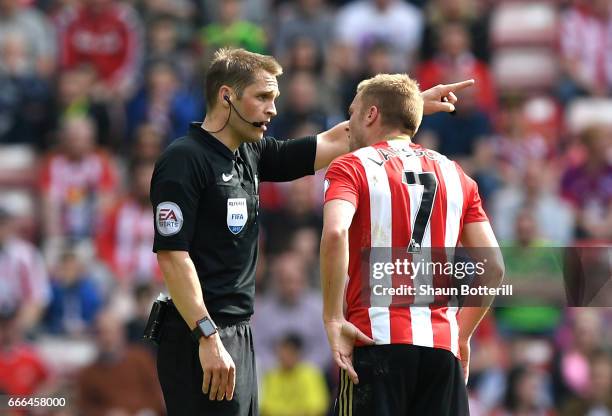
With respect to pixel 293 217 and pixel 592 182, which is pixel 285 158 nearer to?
pixel 293 217

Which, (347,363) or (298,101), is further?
(298,101)

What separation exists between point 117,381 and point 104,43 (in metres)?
4.72

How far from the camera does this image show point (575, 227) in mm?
12633

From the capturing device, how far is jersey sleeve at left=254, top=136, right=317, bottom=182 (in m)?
6.68

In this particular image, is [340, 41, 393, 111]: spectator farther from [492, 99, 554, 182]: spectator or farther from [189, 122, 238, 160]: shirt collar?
[189, 122, 238, 160]: shirt collar

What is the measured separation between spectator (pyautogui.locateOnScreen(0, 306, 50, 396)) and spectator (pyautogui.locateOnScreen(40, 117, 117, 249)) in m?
1.34

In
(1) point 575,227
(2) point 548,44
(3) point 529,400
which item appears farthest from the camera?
(2) point 548,44

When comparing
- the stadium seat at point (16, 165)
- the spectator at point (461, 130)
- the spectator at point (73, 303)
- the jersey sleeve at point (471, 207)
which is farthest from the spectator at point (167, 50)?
the jersey sleeve at point (471, 207)

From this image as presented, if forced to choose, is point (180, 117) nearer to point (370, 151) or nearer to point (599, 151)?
point (599, 151)

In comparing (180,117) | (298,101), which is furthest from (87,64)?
(298,101)

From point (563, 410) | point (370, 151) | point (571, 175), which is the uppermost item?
point (571, 175)

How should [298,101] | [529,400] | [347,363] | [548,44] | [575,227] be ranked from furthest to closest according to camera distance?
[548,44], [298,101], [575,227], [529,400], [347,363]

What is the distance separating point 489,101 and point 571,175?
4.88 ft

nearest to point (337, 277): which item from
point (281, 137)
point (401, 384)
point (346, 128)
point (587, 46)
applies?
point (401, 384)
